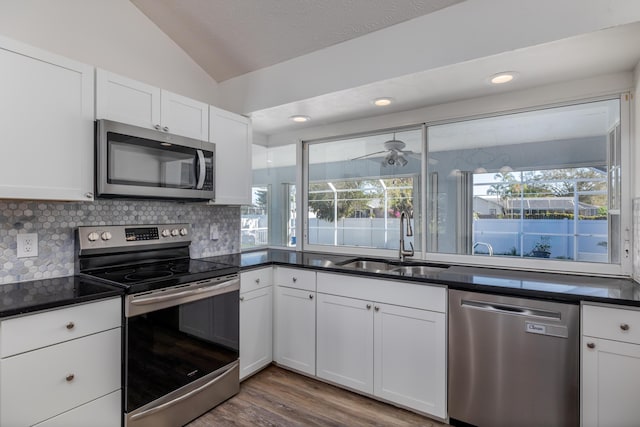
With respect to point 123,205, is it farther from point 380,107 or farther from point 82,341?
point 380,107

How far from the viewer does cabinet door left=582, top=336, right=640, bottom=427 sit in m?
1.58

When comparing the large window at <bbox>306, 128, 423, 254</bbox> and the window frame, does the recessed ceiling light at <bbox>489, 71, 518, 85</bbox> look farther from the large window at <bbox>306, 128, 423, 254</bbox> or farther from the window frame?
the large window at <bbox>306, 128, 423, 254</bbox>

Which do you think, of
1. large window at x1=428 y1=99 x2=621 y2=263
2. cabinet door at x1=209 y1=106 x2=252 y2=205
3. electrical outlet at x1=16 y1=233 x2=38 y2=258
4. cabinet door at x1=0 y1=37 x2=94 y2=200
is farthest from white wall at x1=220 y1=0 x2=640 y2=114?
electrical outlet at x1=16 y1=233 x2=38 y2=258

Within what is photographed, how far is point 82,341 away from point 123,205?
1.02m

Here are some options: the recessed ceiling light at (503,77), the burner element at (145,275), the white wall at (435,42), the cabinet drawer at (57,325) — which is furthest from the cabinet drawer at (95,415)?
the recessed ceiling light at (503,77)

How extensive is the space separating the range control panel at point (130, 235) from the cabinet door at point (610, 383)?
2.68 metres

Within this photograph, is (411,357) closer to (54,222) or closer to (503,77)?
(503,77)

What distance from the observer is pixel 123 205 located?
2326mm

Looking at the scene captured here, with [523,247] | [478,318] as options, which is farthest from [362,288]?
[523,247]

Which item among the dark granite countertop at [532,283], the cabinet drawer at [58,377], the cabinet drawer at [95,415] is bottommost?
the cabinet drawer at [95,415]

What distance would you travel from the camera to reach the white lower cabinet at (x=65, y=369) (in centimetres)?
139

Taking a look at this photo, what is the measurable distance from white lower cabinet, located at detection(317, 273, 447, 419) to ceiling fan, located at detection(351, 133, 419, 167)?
1217 millimetres

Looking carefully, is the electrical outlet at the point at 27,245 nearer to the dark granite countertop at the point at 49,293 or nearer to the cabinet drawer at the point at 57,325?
the dark granite countertop at the point at 49,293

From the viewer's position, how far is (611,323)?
5.28 feet
